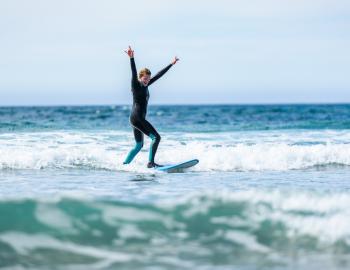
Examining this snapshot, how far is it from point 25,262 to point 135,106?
5619 millimetres

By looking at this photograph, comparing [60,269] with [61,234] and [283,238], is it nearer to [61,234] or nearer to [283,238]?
[61,234]

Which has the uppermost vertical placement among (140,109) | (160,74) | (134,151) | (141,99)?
(160,74)

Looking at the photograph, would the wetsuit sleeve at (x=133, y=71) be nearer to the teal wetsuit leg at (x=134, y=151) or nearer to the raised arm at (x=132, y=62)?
the raised arm at (x=132, y=62)

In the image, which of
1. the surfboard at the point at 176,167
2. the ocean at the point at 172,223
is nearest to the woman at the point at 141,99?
the surfboard at the point at 176,167

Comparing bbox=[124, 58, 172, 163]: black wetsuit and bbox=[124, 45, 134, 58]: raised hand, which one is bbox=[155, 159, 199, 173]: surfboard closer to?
bbox=[124, 58, 172, 163]: black wetsuit

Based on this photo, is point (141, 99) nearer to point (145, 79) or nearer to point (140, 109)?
point (140, 109)

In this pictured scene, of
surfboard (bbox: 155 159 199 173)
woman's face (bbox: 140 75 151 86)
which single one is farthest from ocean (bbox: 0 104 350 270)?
woman's face (bbox: 140 75 151 86)

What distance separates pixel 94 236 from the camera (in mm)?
7723

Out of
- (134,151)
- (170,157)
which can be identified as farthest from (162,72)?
(170,157)

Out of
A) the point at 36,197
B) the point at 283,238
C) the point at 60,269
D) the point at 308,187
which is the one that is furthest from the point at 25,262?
the point at 308,187

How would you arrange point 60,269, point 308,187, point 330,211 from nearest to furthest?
point 60,269, point 330,211, point 308,187

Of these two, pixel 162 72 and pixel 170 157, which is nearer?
pixel 162 72

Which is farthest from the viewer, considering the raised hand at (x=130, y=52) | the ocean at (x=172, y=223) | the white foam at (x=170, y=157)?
the white foam at (x=170, y=157)

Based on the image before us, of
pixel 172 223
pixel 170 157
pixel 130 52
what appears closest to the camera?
pixel 172 223
